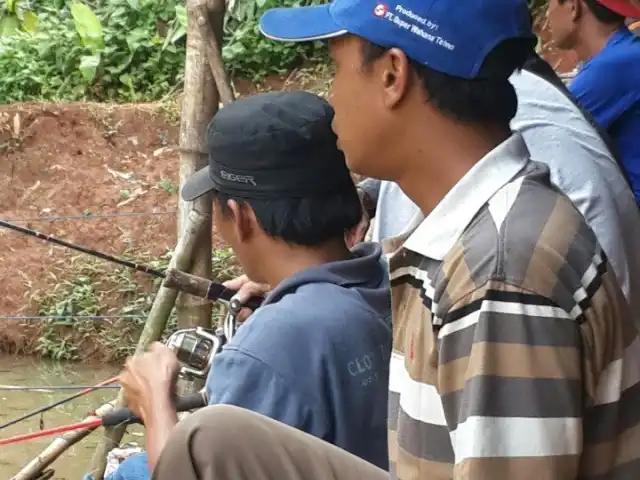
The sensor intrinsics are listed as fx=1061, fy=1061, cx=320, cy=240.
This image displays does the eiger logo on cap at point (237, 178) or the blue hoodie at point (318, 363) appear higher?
the eiger logo on cap at point (237, 178)

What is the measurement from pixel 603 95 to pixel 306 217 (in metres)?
1.06

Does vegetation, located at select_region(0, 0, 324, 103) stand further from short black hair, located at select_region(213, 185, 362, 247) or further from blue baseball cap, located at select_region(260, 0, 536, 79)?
blue baseball cap, located at select_region(260, 0, 536, 79)

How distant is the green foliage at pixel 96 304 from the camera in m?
7.04

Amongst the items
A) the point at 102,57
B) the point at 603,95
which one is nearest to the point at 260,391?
the point at 603,95

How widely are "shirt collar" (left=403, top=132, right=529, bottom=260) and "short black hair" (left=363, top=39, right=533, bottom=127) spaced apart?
0.24ft

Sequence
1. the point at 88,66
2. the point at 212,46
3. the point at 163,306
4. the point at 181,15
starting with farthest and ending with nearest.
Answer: the point at 88,66 < the point at 181,15 < the point at 163,306 < the point at 212,46

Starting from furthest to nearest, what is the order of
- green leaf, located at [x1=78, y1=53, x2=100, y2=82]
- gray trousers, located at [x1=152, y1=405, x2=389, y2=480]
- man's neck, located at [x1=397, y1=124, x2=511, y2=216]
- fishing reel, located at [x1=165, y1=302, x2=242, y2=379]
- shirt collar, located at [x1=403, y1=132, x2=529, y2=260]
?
green leaf, located at [x1=78, y1=53, x2=100, y2=82], fishing reel, located at [x1=165, y1=302, x2=242, y2=379], gray trousers, located at [x1=152, y1=405, x2=389, y2=480], man's neck, located at [x1=397, y1=124, x2=511, y2=216], shirt collar, located at [x1=403, y1=132, x2=529, y2=260]

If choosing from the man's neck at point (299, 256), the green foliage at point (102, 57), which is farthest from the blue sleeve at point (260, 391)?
the green foliage at point (102, 57)

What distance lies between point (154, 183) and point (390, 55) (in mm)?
6979

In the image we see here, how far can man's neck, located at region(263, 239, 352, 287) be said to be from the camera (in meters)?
2.20

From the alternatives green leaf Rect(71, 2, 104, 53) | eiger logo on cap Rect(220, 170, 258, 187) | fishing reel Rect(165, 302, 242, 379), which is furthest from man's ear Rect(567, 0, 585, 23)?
green leaf Rect(71, 2, 104, 53)

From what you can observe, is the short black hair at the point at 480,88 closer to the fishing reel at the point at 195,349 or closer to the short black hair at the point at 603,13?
the fishing reel at the point at 195,349

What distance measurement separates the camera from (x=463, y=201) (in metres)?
1.43

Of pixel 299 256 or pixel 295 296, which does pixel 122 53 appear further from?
pixel 295 296
